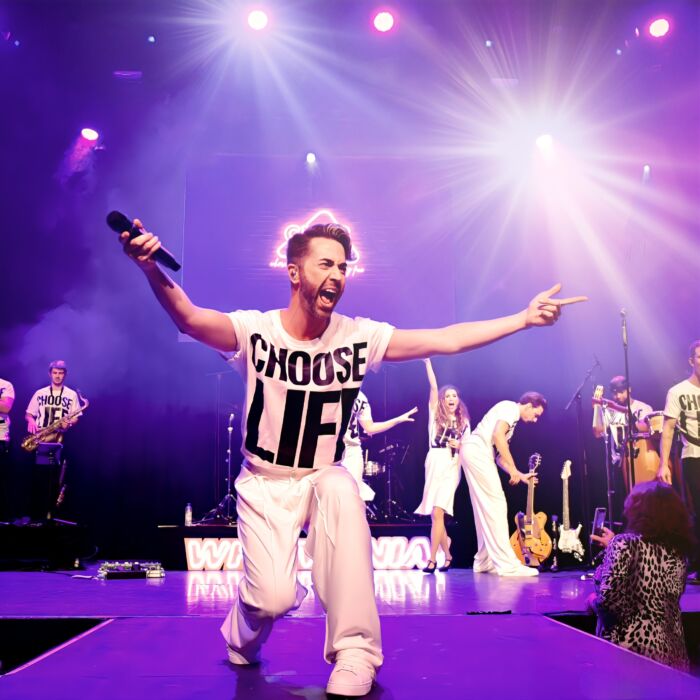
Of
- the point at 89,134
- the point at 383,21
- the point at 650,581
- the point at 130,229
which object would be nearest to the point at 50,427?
the point at 89,134

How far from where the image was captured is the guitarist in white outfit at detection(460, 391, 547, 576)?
26.9 ft

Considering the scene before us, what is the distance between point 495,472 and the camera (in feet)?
27.4

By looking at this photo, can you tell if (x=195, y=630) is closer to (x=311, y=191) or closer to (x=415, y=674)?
(x=415, y=674)

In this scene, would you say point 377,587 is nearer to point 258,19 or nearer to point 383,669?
point 383,669

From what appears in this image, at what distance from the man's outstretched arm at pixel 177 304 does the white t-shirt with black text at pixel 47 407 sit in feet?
24.2

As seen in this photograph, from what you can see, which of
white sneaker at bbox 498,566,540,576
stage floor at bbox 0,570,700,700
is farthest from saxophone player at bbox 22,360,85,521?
white sneaker at bbox 498,566,540,576

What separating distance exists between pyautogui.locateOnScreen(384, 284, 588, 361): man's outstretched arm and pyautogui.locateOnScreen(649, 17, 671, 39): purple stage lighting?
25.4ft

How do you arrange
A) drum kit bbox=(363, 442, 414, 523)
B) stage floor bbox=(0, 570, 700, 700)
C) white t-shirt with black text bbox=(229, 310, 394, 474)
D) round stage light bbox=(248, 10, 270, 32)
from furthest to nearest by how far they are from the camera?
drum kit bbox=(363, 442, 414, 523) < round stage light bbox=(248, 10, 270, 32) < white t-shirt with black text bbox=(229, 310, 394, 474) < stage floor bbox=(0, 570, 700, 700)

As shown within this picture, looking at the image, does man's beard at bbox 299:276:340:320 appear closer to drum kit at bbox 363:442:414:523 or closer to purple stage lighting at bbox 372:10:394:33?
drum kit at bbox 363:442:414:523

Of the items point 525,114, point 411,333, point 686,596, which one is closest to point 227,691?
point 411,333

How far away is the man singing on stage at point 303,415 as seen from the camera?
8.64ft

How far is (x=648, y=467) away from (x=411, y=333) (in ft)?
22.2

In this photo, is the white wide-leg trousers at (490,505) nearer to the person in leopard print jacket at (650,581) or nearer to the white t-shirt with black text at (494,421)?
the white t-shirt with black text at (494,421)

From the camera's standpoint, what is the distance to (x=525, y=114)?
10.4 meters
